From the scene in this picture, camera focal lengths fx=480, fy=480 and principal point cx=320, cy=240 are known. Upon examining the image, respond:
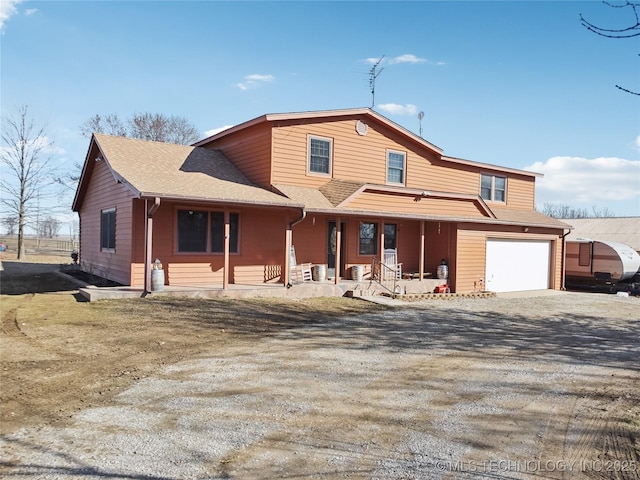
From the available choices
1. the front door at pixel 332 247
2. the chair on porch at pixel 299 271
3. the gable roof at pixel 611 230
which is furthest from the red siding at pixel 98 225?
the gable roof at pixel 611 230

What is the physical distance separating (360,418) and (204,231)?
10.4m

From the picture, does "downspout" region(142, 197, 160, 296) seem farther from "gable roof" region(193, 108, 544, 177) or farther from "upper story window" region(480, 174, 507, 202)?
"upper story window" region(480, 174, 507, 202)

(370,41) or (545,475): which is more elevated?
(370,41)

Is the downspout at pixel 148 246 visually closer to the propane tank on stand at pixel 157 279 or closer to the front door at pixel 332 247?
the propane tank on stand at pixel 157 279

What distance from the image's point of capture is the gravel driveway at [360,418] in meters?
3.96

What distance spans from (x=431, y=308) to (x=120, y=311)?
8422 millimetres

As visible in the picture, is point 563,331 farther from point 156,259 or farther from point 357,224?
point 156,259

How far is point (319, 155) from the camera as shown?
1675 cm

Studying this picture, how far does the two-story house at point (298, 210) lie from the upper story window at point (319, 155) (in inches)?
1.5

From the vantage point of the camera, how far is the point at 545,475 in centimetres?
389

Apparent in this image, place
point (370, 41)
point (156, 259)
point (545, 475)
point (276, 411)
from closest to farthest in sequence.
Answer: point (545, 475) → point (276, 411) → point (156, 259) → point (370, 41)

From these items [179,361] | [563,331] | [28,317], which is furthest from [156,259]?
[563,331]

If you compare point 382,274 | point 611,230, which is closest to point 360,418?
point 382,274

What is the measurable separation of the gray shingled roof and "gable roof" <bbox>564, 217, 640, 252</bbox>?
849 inches
